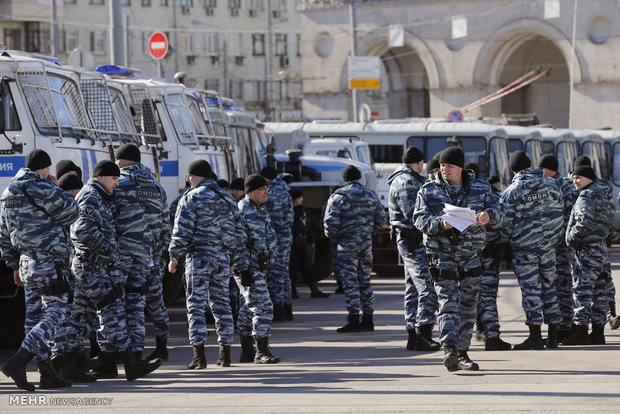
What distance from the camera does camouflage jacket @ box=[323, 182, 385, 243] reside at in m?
15.8

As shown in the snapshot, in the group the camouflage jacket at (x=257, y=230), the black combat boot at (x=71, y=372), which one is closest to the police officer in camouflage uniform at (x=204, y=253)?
the camouflage jacket at (x=257, y=230)

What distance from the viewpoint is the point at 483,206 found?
1166 centimetres

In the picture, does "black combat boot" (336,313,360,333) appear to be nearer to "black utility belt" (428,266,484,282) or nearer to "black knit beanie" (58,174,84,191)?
"black utility belt" (428,266,484,282)

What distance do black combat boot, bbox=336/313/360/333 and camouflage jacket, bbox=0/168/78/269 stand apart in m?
5.03

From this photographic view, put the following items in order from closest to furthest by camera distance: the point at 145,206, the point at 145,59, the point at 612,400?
the point at 612,400, the point at 145,206, the point at 145,59

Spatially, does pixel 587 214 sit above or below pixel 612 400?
above

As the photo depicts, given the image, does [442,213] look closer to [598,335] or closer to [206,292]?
[206,292]

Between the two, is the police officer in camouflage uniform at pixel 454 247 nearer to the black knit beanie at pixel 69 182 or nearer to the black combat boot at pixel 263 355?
the black combat boot at pixel 263 355

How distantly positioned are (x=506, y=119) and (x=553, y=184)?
2750cm

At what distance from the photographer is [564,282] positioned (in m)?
14.5

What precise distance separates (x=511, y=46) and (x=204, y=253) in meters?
51.3

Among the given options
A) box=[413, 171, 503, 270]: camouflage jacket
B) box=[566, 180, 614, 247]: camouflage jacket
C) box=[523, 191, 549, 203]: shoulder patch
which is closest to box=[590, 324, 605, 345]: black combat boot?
box=[566, 180, 614, 247]: camouflage jacket

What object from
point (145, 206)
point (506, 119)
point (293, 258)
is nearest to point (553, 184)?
point (145, 206)

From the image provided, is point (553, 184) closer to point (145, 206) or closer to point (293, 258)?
point (145, 206)
